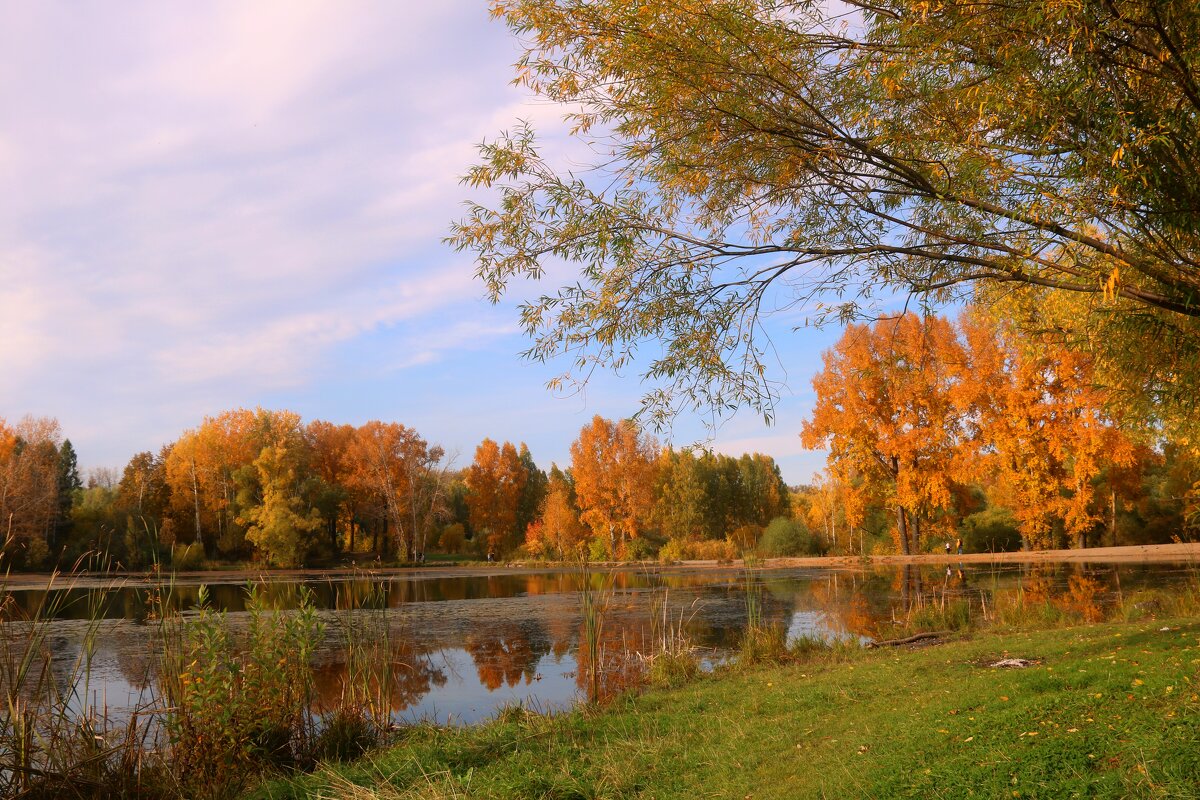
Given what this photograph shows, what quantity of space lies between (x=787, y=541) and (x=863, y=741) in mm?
32085

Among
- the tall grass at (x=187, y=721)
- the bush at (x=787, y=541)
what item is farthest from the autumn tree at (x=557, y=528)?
the tall grass at (x=187, y=721)

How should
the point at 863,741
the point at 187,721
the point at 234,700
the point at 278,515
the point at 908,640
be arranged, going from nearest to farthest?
the point at 863,741
the point at 187,721
the point at 234,700
the point at 908,640
the point at 278,515

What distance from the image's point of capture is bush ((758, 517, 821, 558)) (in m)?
35.8

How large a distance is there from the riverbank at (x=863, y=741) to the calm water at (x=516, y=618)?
1584 mm

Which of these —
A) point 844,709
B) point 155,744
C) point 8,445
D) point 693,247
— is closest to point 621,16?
point 693,247

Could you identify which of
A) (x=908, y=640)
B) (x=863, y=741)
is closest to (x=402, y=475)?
(x=908, y=640)

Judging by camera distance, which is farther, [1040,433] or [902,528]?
[902,528]

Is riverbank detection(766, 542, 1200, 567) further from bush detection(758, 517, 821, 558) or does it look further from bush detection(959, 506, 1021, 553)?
bush detection(758, 517, 821, 558)

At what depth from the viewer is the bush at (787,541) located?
35781mm

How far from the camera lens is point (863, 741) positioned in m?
4.90

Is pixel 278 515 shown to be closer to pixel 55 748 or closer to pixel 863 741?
pixel 55 748

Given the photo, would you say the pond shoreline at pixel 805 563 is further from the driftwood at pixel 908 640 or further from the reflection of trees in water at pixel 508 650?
the driftwood at pixel 908 640

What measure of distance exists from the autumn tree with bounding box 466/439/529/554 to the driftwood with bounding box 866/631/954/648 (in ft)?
137

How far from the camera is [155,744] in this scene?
222 inches
